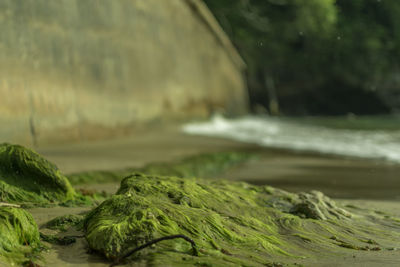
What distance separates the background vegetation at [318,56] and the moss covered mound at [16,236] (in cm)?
2453

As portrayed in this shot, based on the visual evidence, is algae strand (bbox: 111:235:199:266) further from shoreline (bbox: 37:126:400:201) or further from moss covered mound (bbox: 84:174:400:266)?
shoreline (bbox: 37:126:400:201)

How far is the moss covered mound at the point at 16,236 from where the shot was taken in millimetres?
3430

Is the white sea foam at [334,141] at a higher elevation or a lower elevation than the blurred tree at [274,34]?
lower

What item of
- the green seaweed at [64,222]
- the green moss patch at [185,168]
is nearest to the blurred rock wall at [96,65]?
the green moss patch at [185,168]

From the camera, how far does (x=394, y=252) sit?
13.0 ft

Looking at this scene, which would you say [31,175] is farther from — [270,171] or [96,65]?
[96,65]

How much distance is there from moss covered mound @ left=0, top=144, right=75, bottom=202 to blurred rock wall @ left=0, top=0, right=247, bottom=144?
10.7ft

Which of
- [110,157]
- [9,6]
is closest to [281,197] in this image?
[110,157]

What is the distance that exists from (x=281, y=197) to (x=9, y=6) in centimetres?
594

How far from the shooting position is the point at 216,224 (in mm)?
4023

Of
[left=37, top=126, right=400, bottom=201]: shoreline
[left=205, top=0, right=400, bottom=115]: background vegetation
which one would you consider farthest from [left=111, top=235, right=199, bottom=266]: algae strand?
[left=205, top=0, right=400, bottom=115]: background vegetation

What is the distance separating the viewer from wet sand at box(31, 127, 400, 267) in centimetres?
373

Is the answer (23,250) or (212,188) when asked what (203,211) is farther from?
(23,250)

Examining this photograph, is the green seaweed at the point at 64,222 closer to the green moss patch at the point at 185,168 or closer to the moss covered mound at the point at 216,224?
the moss covered mound at the point at 216,224
